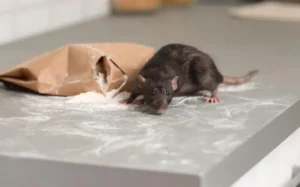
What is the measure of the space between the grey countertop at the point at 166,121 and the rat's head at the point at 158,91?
2 cm

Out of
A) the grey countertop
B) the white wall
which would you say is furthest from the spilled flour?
the white wall

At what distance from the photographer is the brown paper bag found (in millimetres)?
1222

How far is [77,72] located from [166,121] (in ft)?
0.82

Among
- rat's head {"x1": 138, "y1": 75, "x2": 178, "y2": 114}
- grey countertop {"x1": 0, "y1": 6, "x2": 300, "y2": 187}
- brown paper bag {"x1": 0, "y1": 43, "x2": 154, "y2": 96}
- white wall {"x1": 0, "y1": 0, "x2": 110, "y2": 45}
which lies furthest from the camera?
white wall {"x1": 0, "y1": 0, "x2": 110, "y2": 45}

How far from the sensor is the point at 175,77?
118 centimetres

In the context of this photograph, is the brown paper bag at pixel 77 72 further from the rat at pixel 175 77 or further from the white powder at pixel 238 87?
the white powder at pixel 238 87

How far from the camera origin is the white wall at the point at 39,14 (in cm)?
164

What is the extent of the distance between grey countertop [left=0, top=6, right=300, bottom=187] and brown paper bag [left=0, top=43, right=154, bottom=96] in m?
0.03

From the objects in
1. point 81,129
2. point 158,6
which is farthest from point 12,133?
point 158,6

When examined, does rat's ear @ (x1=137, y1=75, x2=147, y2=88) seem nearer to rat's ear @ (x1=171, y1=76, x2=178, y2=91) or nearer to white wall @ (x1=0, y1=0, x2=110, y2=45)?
rat's ear @ (x1=171, y1=76, x2=178, y2=91)

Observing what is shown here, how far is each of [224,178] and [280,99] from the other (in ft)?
1.13

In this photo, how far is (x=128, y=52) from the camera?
1.31 meters

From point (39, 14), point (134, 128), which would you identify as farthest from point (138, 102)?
point (39, 14)

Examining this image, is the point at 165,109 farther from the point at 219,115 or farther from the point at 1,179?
the point at 1,179
